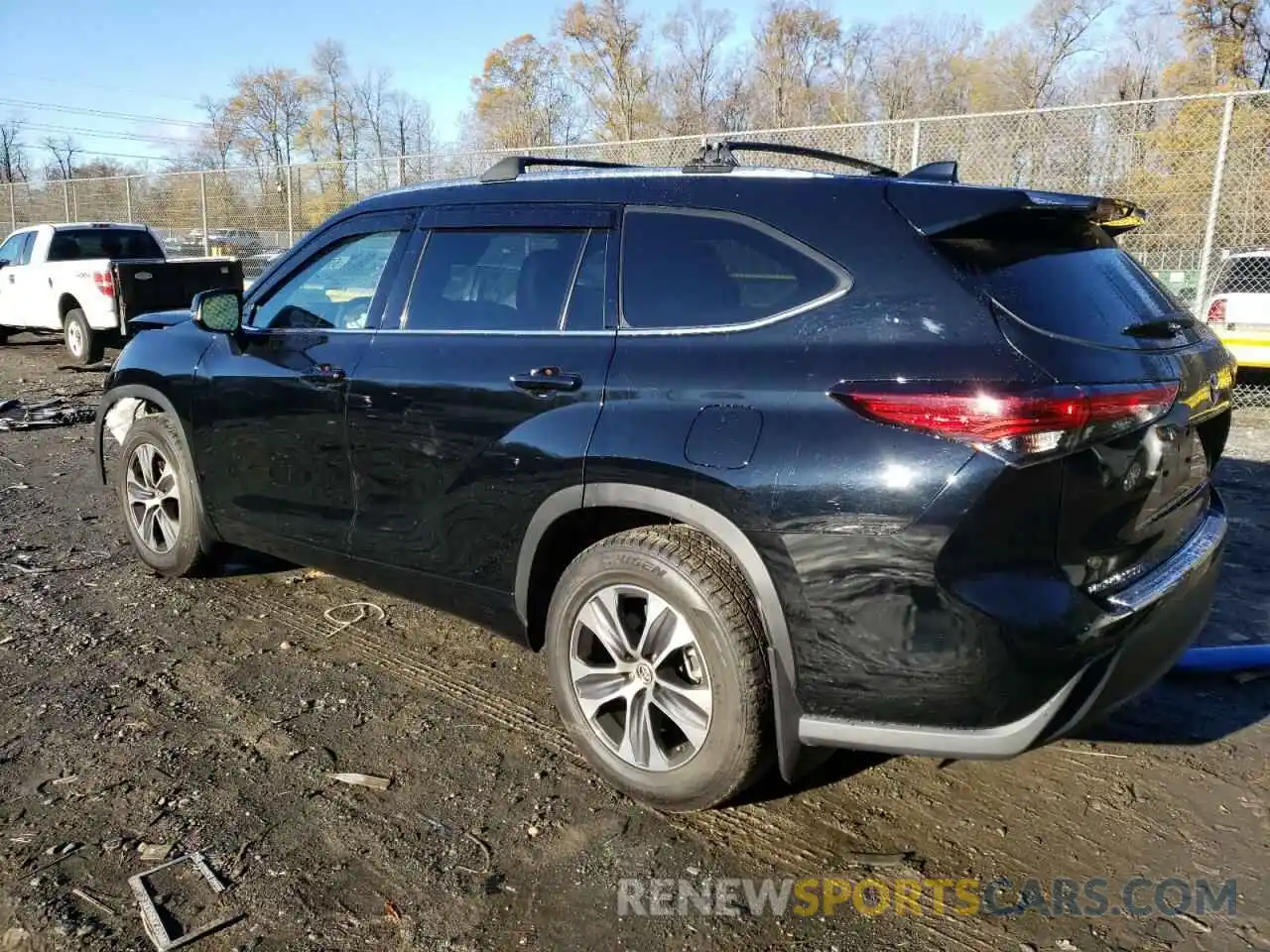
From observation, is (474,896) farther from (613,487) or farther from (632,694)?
(613,487)

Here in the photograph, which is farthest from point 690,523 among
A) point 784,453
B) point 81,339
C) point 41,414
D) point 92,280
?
point 81,339

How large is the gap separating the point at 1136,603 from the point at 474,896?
1.86 metres

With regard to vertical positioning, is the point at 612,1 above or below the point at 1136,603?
above

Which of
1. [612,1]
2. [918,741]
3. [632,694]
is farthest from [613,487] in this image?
[612,1]

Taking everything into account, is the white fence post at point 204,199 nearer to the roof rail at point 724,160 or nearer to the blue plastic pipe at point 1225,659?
the roof rail at point 724,160

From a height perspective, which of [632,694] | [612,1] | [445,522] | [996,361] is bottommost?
[632,694]

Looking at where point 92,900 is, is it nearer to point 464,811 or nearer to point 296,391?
point 464,811

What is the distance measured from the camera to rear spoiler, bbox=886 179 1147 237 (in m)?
2.57

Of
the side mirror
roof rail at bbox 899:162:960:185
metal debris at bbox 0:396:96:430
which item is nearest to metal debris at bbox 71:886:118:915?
the side mirror

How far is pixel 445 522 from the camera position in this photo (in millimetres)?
3410

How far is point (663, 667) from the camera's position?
2.86 m

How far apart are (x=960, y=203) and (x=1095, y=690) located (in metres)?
1.30

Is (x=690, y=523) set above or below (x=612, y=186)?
below

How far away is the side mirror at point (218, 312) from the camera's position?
14.0ft
